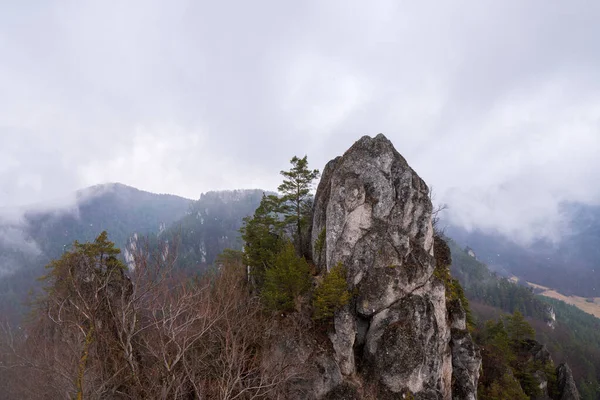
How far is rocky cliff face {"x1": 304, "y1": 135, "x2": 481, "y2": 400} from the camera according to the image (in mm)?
21219

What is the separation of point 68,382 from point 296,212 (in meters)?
22.8

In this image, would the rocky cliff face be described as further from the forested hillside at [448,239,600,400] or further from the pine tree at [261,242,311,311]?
the forested hillside at [448,239,600,400]

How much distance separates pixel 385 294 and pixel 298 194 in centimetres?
1302

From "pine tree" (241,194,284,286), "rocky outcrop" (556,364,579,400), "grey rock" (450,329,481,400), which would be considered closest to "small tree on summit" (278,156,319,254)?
"pine tree" (241,194,284,286)

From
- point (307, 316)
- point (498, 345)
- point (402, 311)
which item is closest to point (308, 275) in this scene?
point (307, 316)

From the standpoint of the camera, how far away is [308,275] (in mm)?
24438

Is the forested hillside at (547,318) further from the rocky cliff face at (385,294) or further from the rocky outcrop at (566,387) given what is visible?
the rocky cliff face at (385,294)

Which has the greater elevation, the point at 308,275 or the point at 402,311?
the point at 308,275

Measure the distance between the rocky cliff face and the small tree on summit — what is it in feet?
7.81

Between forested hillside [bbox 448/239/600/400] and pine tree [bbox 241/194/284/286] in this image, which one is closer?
pine tree [bbox 241/194/284/286]

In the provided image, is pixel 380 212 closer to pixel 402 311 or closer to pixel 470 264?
pixel 402 311

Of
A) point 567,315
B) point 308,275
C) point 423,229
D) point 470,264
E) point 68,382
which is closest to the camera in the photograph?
point 68,382

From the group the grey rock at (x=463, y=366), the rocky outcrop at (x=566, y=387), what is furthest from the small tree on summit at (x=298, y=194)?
the rocky outcrop at (x=566, y=387)

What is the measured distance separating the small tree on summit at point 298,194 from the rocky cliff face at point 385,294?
2380 mm
